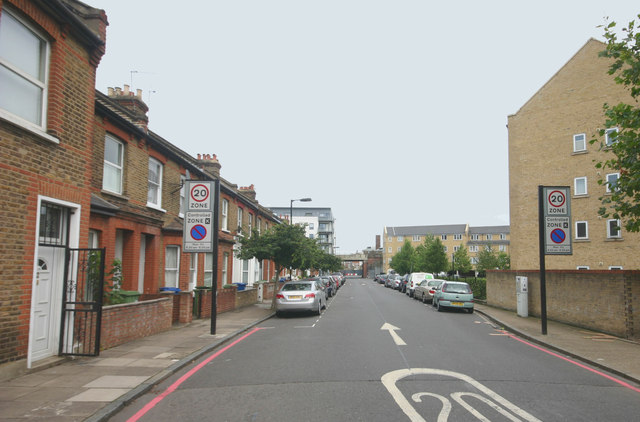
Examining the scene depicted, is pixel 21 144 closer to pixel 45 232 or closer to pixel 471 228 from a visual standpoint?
pixel 45 232

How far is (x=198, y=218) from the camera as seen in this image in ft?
41.0

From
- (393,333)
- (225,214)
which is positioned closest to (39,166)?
(393,333)

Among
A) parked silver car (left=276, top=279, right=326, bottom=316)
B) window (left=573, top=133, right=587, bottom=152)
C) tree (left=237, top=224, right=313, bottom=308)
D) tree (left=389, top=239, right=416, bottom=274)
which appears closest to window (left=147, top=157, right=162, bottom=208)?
tree (left=237, top=224, right=313, bottom=308)

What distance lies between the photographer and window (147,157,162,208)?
603 inches

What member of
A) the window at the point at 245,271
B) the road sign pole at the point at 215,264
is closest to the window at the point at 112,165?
the road sign pole at the point at 215,264

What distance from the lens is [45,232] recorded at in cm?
791

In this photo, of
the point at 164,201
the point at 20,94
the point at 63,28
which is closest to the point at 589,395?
the point at 20,94

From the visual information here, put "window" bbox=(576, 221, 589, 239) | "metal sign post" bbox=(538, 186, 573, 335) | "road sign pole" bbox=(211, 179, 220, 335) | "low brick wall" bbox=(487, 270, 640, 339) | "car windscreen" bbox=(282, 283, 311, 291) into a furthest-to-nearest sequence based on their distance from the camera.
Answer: "window" bbox=(576, 221, 589, 239)
"car windscreen" bbox=(282, 283, 311, 291)
"metal sign post" bbox=(538, 186, 573, 335)
"road sign pole" bbox=(211, 179, 220, 335)
"low brick wall" bbox=(487, 270, 640, 339)

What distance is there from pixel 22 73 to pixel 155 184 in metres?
8.55

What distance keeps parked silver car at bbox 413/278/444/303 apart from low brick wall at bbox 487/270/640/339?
7108 millimetres

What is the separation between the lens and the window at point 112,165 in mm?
12555

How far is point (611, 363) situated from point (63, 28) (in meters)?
12.6

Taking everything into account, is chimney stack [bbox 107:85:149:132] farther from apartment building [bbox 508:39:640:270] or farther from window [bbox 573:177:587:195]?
window [bbox 573:177:587:195]

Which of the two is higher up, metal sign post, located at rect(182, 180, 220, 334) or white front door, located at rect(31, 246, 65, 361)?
metal sign post, located at rect(182, 180, 220, 334)
